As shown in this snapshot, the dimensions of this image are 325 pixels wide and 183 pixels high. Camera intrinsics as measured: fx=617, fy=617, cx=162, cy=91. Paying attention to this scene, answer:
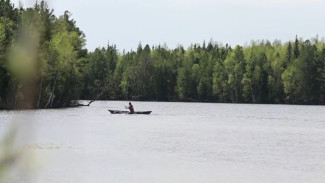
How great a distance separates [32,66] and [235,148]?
4881 centimetres

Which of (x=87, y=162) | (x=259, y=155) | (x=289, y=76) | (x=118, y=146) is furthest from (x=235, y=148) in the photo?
(x=289, y=76)

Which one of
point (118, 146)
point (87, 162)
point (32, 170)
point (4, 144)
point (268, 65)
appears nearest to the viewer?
point (4, 144)

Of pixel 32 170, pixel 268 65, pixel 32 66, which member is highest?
pixel 268 65

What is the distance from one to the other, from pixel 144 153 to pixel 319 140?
75.3ft

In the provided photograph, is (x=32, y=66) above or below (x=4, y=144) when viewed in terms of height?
above

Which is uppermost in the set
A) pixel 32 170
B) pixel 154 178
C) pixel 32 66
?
pixel 32 66

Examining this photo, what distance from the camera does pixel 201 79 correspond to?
197 metres

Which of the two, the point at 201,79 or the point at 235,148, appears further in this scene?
the point at 201,79

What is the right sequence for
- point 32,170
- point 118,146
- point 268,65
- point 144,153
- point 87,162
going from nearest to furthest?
point 32,170, point 87,162, point 144,153, point 118,146, point 268,65

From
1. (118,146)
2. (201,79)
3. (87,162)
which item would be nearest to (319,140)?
(118,146)

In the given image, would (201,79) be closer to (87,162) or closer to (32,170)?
(87,162)

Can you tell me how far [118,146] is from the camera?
161ft

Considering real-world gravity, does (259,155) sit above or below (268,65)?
below

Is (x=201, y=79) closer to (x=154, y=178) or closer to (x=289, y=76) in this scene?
(x=289, y=76)
